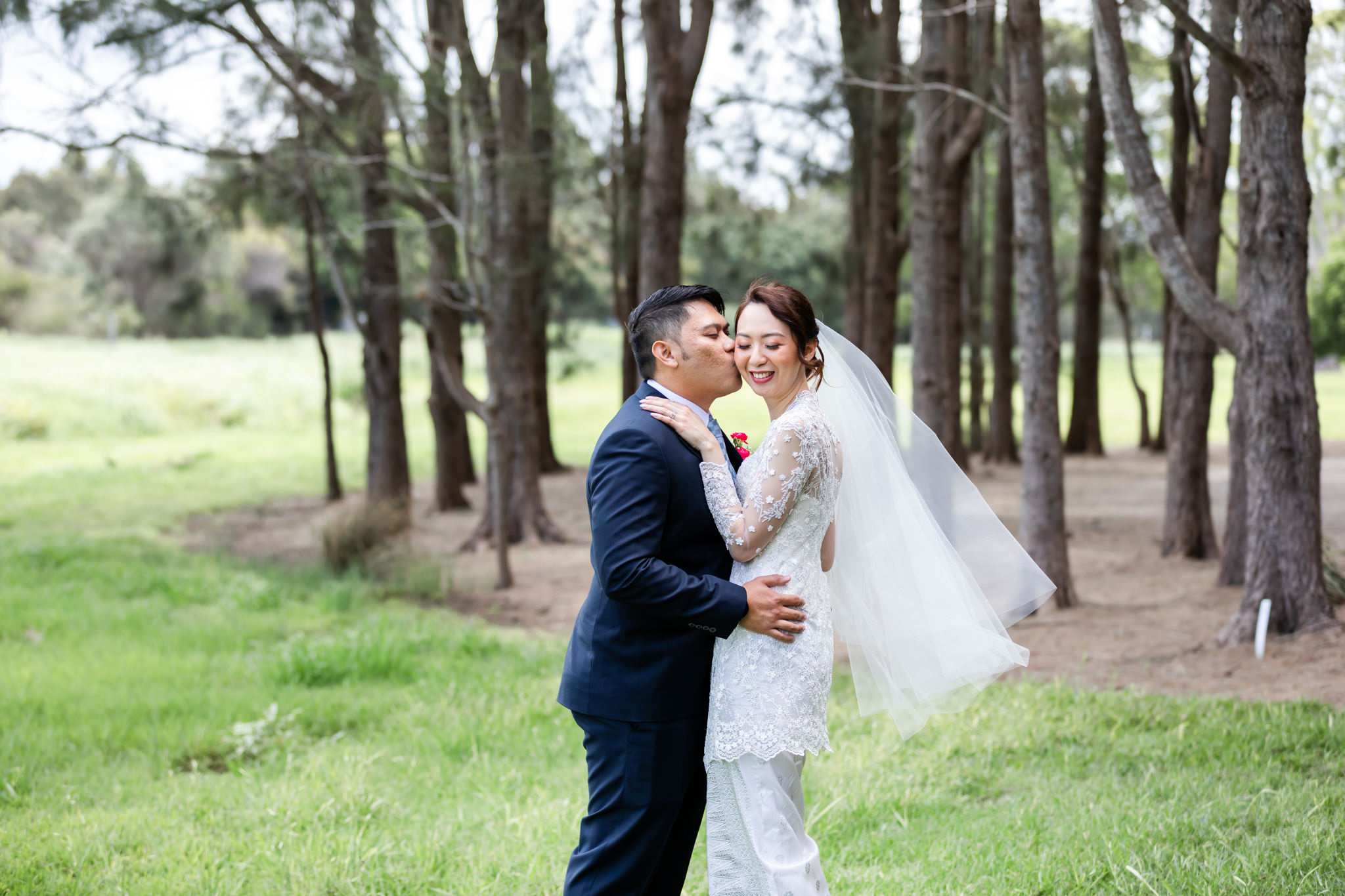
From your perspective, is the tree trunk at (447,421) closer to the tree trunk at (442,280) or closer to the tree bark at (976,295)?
the tree trunk at (442,280)

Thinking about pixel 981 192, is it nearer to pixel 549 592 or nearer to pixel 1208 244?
pixel 1208 244

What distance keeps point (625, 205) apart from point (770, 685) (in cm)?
1436

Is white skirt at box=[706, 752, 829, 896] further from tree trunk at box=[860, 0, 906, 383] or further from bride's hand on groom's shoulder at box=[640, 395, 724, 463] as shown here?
tree trunk at box=[860, 0, 906, 383]

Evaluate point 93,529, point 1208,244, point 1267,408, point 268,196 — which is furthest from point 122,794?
point 268,196

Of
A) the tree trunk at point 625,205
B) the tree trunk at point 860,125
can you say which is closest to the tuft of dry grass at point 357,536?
the tree trunk at point 625,205

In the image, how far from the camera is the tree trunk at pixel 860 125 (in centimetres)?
1279

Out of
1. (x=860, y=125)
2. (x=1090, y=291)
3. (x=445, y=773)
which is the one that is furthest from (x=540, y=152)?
(x=1090, y=291)

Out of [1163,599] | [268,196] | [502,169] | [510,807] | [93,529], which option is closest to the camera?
[510,807]

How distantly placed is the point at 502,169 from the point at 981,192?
40.7ft

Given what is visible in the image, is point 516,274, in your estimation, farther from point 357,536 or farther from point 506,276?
point 357,536

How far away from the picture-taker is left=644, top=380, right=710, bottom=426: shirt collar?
286cm

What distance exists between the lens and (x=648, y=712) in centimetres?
273

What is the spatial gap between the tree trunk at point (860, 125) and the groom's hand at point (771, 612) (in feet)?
34.3

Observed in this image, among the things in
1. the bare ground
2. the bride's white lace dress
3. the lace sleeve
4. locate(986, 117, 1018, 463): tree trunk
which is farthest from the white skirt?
locate(986, 117, 1018, 463): tree trunk
